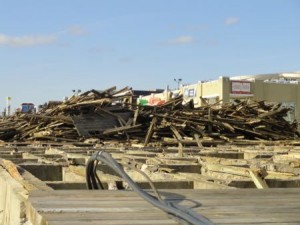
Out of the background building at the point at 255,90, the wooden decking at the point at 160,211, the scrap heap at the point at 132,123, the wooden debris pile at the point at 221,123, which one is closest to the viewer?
the wooden decking at the point at 160,211

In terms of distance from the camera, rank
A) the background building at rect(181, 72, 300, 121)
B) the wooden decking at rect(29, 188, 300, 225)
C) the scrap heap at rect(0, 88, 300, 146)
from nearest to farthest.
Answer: the wooden decking at rect(29, 188, 300, 225)
the scrap heap at rect(0, 88, 300, 146)
the background building at rect(181, 72, 300, 121)

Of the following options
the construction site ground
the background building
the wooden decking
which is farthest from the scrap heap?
the background building

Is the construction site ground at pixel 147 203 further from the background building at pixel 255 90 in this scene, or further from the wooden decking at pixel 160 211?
the background building at pixel 255 90

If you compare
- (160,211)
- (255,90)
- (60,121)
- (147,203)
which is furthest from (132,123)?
(255,90)

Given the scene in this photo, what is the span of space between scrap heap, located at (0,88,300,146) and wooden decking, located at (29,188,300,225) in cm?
1105

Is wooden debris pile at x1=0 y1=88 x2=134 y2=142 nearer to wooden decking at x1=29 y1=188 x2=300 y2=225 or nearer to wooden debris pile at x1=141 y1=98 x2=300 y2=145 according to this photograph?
wooden debris pile at x1=141 y1=98 x2=300 y2=145

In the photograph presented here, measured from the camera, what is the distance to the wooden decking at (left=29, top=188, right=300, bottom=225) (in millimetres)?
3480

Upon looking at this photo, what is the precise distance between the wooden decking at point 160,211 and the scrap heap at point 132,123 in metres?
11.1

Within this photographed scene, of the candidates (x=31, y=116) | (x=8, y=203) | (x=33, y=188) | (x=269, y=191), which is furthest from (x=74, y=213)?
(x=31, y=116)

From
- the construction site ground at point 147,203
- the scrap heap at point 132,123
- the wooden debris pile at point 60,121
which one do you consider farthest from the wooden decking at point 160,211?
the wooden debris pile at point 60,121

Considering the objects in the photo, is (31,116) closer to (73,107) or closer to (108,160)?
(73,107)

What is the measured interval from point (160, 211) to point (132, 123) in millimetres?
14390

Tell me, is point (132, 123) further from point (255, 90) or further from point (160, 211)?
point (255, 90)

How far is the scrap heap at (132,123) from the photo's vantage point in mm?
17453
